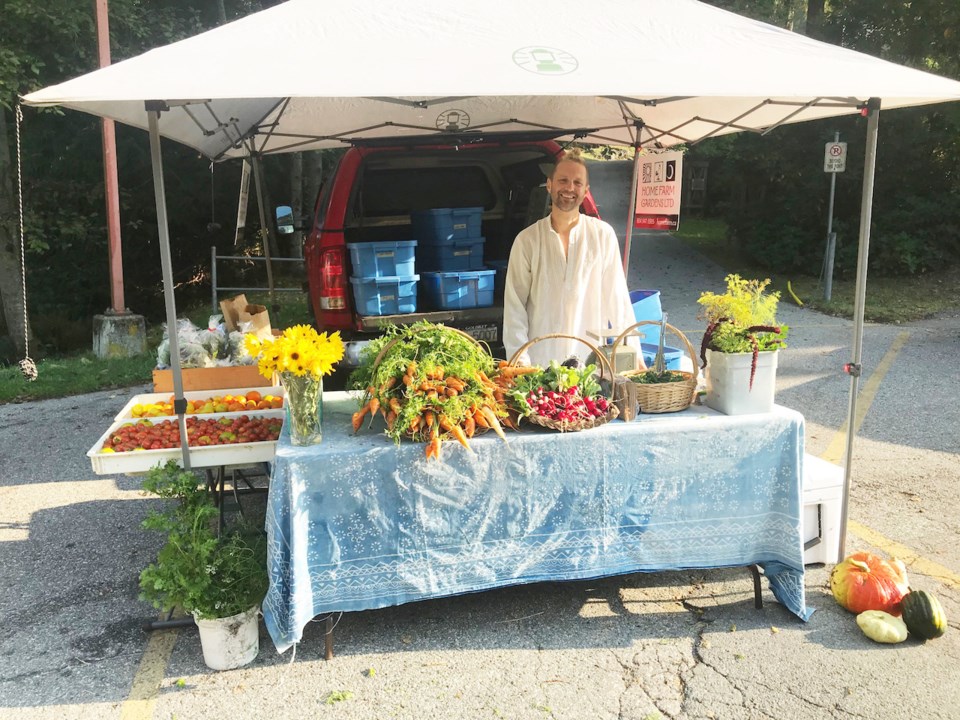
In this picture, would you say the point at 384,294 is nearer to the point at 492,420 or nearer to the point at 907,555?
the point at 492,420

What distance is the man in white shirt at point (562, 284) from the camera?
4.48m

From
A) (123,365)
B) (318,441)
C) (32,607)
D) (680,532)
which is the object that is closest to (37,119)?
(123,365)

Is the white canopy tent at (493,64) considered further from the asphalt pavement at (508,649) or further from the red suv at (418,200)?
the red suv at (418,200)

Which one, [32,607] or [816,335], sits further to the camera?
[816,335]

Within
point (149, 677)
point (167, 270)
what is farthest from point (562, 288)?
point (149, 677)

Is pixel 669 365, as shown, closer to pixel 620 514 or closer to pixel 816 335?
pixel 620 514

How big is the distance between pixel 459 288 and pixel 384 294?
0.56m

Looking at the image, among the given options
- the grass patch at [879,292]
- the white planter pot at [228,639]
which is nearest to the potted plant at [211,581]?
the white planter pot at [228,639]

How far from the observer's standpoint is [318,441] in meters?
3.38

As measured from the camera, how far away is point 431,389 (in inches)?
128

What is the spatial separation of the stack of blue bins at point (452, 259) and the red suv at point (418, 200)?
0.34 ft

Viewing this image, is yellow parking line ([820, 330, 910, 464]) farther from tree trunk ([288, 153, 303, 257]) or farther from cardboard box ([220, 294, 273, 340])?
tree trunk ([288, 153, 303, 257])

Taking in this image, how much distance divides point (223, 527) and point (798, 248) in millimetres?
15518

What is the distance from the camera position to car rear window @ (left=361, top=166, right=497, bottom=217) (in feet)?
20.7
